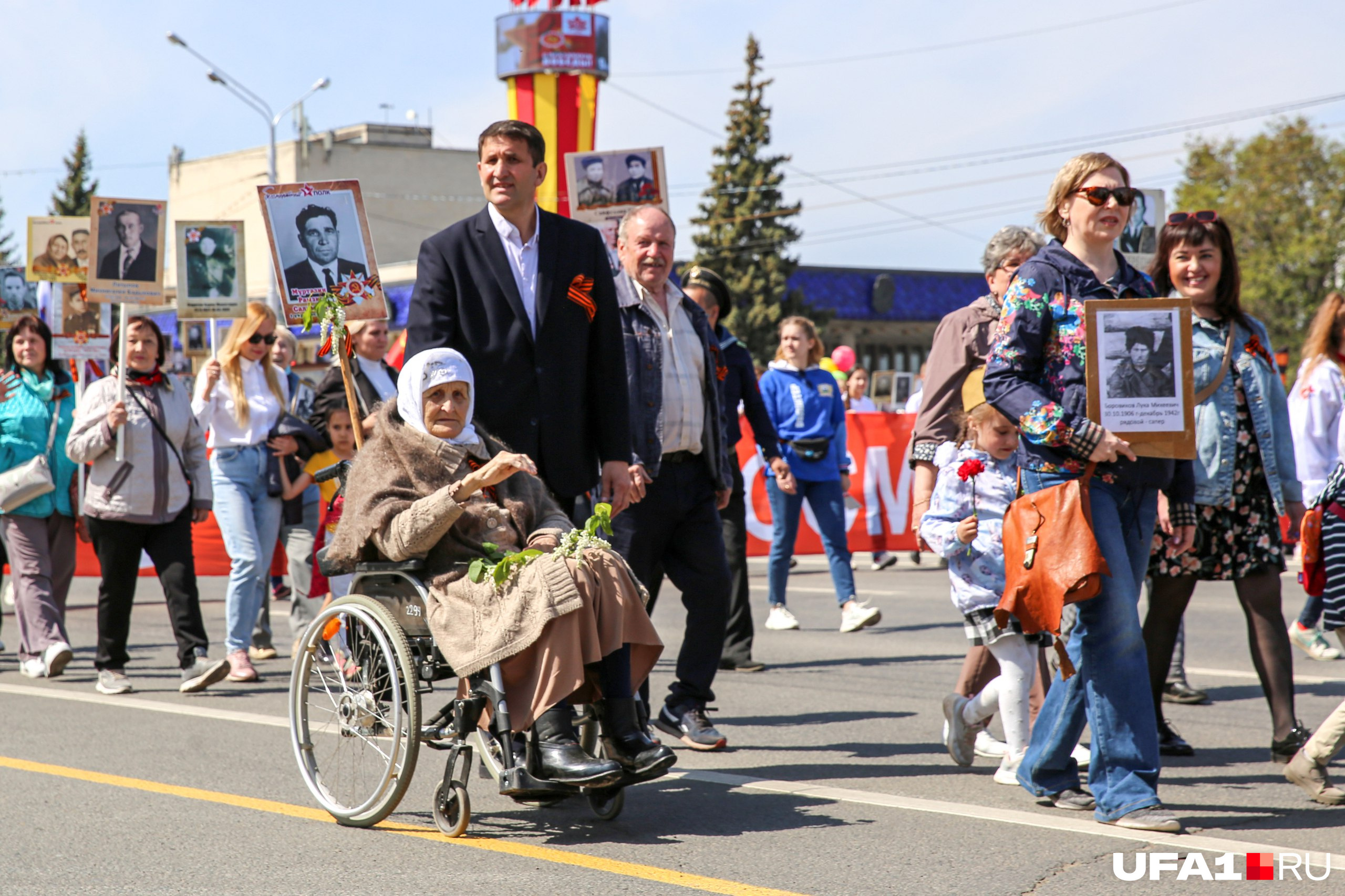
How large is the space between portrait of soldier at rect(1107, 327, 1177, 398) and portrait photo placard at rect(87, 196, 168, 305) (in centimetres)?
642

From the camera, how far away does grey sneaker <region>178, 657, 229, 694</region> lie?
788 cm

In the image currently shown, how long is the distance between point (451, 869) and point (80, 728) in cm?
331

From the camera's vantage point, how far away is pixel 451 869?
4312mm

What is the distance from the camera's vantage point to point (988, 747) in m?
6.07

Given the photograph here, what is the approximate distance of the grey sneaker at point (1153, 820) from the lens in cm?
459

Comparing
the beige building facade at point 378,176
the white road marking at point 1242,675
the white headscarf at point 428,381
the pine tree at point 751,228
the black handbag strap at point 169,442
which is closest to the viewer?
the white headscarf at point 428,381

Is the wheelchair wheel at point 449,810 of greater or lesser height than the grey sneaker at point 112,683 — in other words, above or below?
above

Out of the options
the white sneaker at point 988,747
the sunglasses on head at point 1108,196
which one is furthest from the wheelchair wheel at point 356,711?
the sunglasses on head at point 1108,196

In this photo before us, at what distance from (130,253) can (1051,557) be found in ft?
22.3

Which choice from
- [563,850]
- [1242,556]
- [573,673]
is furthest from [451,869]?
[1242,556]

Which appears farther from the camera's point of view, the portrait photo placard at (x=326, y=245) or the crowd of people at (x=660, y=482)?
the portrait photo placard at (x=326, y=245)

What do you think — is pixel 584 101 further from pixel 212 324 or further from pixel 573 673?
pixel 573 673

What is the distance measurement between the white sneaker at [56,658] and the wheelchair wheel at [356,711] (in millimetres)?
3931

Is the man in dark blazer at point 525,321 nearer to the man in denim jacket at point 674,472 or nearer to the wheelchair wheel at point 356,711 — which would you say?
the man in denim jacket at point 674,472
